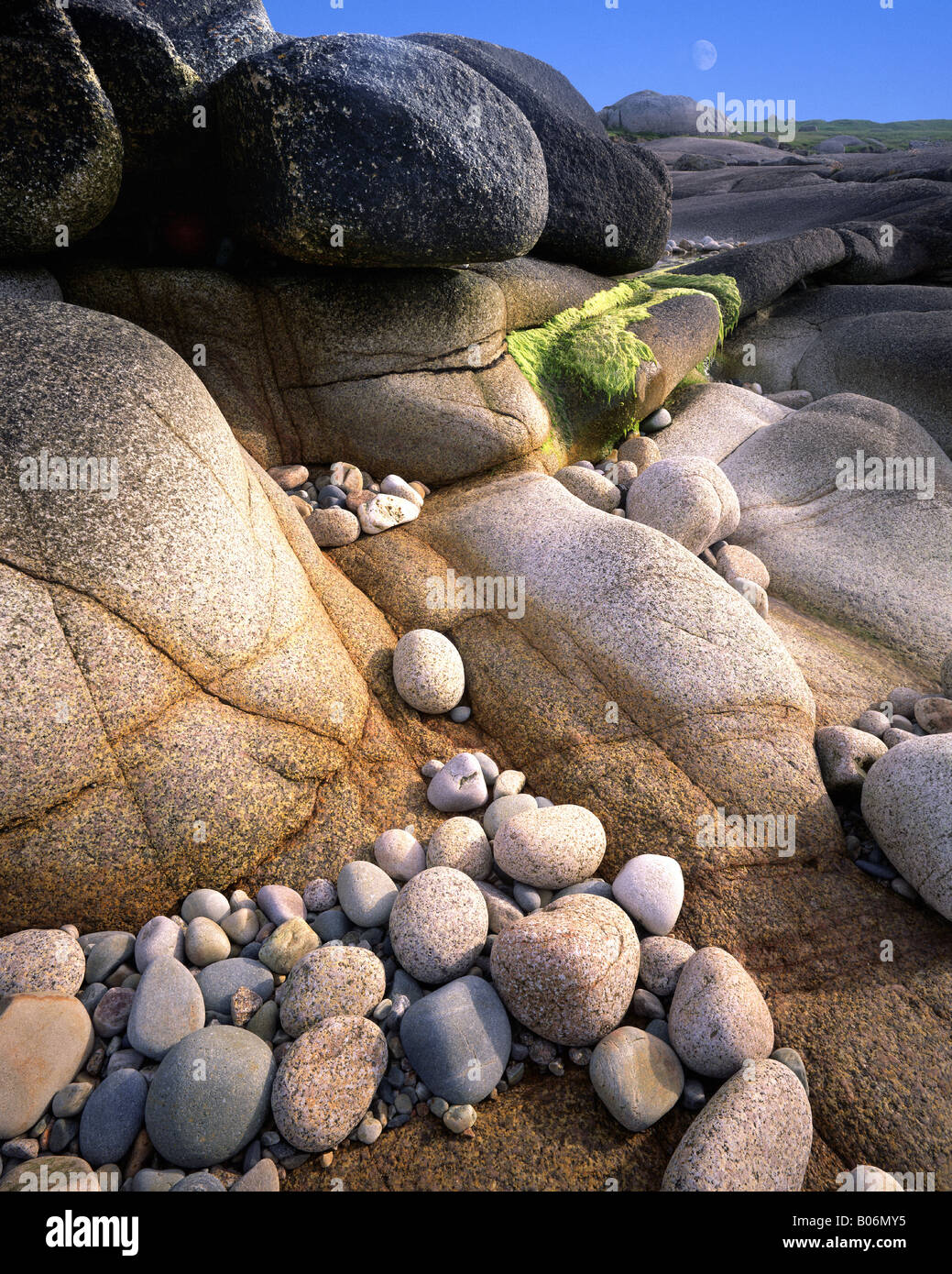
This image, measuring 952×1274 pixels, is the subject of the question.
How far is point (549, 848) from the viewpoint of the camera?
2.95 m

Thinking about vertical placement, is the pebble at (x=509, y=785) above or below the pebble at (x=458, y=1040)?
above

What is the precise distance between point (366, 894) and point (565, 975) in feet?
2.88

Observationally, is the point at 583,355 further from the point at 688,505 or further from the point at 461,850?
the point at 461,850

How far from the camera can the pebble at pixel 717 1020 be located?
7.98ft

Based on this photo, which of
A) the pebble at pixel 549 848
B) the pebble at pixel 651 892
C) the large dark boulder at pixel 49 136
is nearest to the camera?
the pebble at pixel 651 892

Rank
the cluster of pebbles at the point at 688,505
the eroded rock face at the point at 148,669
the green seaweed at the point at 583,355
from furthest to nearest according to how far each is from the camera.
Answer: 1. the green seaweed at the point at 583,355
2. the cluster of pebbles at the point at 688,505
3. the eroded rock face at the point at 148,669

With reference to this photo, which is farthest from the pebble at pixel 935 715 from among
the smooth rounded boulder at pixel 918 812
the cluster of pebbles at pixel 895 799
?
the smooth rounded boulder at pixel 918 812

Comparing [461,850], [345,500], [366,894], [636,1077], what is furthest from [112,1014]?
[345,500]

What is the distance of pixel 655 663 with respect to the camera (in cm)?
356

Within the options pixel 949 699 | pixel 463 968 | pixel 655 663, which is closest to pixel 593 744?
pixel 655 663

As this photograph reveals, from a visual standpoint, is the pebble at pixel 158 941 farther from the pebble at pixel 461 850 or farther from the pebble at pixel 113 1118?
the pebble at pixel 461 850

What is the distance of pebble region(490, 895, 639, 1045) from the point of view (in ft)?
8.03

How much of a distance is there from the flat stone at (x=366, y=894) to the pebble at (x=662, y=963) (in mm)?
995

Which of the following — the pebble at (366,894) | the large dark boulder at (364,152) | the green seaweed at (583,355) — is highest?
the large dark boulder at (364,152)
